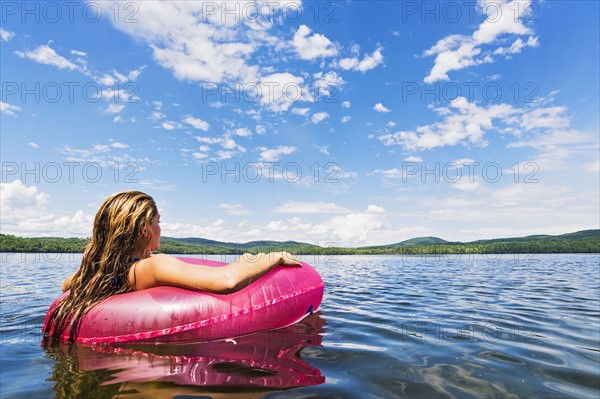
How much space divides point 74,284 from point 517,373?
5368 mm

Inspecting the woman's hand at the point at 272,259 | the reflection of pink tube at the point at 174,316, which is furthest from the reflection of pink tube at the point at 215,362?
the woman's hand at the point at 272,259

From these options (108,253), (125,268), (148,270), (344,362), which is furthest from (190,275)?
(344,362)

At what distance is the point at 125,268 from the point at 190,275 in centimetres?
102

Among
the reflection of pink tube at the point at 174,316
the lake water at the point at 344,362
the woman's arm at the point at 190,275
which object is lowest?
the lake water at the point at 344,362

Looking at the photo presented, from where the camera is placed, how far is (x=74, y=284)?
14.7 ft

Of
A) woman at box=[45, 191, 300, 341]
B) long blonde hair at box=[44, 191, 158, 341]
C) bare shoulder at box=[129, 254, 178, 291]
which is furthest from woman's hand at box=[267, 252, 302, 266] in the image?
long blonde hair at box=[44, 191, 158, 341]

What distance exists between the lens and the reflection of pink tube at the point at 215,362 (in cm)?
330

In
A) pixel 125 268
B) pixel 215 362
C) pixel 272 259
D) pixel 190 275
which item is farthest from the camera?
pixel 272 259

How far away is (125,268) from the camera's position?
455cm

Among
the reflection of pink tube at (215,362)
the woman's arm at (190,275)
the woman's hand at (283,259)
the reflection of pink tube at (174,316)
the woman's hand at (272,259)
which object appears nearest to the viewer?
the reflection of pink tube at (215,362)

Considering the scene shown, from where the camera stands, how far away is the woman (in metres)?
4.26

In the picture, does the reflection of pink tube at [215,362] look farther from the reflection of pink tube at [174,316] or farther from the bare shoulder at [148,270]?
the bare shoulder at [148,270]

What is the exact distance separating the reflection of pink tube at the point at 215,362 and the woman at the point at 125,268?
607 millimetres

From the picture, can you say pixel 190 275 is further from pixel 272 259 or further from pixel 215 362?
pixel 272 259
